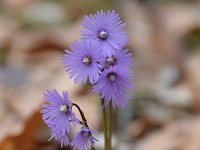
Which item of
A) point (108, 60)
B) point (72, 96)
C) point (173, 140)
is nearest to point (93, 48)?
point (108, 60)

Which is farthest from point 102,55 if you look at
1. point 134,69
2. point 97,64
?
point 134,69

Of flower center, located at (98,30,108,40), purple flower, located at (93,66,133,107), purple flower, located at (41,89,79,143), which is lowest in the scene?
purple flower, located at (41,89,79,143)

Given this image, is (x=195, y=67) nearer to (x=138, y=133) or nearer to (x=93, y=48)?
(x=138, y=133)

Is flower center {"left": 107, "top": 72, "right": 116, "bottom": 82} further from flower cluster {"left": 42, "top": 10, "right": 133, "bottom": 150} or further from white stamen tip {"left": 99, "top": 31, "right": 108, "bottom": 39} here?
white stamen tip {"left": 99, "top": 31, "right": 108, "bottom": 39}

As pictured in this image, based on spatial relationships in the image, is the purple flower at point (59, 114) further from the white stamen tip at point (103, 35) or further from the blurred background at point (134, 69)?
the blurred background at point (134, 69)

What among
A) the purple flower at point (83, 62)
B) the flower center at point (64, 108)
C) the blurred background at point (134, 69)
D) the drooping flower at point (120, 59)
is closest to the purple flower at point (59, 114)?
the flower center at point (64, 108)

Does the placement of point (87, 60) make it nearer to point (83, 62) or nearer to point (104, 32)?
point (83, 62)

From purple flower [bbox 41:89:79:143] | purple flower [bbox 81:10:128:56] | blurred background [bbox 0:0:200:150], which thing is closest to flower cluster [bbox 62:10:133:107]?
purple flower [bbox 81:10:128:56]
